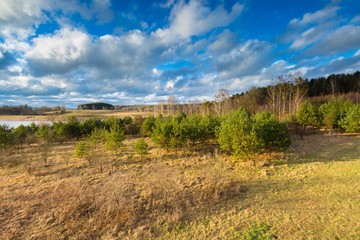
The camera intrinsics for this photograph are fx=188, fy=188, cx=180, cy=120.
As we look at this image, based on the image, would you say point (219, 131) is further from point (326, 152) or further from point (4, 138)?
point (4, 138)

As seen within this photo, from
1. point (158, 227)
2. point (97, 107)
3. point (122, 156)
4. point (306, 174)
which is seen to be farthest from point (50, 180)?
point (97, 107)

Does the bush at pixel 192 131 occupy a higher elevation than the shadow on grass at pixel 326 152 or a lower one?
higher

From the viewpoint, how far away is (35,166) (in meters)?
12.0

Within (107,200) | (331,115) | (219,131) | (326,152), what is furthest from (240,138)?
(331,115)

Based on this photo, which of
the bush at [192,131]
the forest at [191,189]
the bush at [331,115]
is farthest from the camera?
the bush at [331,115]

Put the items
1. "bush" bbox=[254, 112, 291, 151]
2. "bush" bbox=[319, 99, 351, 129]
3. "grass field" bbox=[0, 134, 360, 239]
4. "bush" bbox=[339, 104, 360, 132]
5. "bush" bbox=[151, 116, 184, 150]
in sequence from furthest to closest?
"bush" bbox=[319, 99, 351, 129] → "bush" bbox=[339, 104, 360, 132] → "bush" bbox=[151, 116, 184, 150] → "bush" bbox=[254, 112, 291, 151] → "grass field" bbox=[0, 134, 360, 239]

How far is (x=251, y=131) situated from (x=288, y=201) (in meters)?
4.99

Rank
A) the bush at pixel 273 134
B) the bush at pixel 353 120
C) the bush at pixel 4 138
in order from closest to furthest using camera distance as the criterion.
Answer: the bush at pixel 273 134
the bush at pixel 4 138
the bush at pixel 353 120

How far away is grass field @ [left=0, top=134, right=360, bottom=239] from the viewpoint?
15.9ft

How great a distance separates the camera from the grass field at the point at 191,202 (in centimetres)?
486

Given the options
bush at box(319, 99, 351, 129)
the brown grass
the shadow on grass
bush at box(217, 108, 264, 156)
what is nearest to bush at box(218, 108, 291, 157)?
bush at box(217, 108, 264, 156)

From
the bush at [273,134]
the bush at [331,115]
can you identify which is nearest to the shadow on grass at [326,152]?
the bush at [273,134]

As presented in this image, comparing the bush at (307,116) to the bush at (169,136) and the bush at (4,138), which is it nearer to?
the bush at (169,136)

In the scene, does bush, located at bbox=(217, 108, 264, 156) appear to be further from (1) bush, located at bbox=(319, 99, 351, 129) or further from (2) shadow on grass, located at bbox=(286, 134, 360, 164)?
(1) bush, located at bbox=(319, 99, 351, 129)
